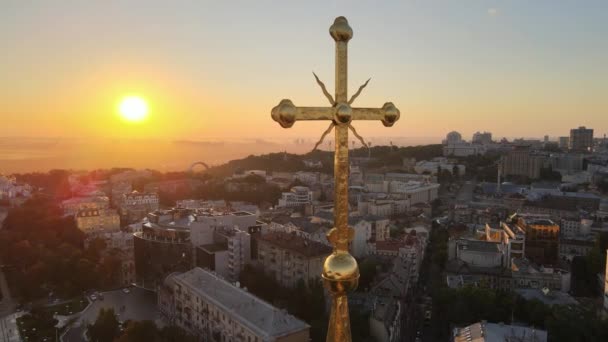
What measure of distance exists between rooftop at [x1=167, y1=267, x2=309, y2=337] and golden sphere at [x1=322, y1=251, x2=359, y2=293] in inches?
327

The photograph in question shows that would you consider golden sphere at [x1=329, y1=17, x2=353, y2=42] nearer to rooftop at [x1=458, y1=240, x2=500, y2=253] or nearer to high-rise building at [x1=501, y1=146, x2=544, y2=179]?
rooftop at [x1=458, y1=240, x2=500, y2=253]

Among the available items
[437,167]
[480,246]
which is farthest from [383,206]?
[437,167]

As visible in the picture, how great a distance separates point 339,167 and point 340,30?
0.42 meters

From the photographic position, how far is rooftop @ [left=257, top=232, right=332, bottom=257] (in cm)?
1392

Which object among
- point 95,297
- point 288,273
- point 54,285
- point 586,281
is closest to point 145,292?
point 95,297

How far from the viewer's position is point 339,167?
1562 mm

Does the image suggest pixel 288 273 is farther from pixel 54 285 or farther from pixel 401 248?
pixel 54 285

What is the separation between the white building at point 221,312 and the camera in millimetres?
9578

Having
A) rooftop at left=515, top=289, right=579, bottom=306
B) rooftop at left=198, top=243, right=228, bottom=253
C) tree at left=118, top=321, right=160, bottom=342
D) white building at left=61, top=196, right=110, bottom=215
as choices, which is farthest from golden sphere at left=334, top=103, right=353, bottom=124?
white building at left=61, top=196, right=110, bottom=215

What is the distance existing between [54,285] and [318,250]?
8.17 m

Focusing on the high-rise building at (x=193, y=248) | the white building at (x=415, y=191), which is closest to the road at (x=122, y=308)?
the high-rise building at (x=193, y=248)

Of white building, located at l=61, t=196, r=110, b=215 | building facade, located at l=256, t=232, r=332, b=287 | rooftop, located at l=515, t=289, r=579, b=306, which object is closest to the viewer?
rooftop, located at l=515, t=289, r=579, b=306

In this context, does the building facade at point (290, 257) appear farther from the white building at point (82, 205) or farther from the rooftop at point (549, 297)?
the white building at point (82, 205)

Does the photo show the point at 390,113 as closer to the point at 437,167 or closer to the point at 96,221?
the point at 96,221
